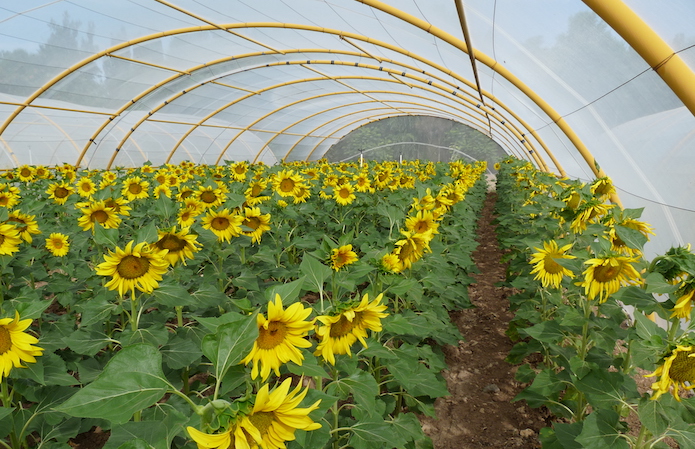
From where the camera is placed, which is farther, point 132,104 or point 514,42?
point 132,104

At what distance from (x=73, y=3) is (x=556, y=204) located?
35.3ft

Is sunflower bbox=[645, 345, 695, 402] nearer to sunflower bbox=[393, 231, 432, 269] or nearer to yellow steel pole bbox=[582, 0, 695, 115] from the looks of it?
sunflower bbox=[393, 231, 432, 269]

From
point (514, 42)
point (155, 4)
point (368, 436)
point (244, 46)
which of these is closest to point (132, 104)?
point (244, 46)

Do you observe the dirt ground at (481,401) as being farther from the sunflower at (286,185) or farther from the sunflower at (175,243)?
the sunflower at (286,185)

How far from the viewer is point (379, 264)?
210 cm

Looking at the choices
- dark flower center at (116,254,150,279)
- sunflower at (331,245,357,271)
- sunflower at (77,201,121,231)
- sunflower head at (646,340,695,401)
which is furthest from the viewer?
sunflower at (77,201,121,231)

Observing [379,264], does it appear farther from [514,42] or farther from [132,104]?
[132,104]

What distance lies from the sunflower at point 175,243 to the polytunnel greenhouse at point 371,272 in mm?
11

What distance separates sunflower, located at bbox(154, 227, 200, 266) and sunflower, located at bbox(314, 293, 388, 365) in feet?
3.28

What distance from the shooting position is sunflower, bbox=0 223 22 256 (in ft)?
7.79

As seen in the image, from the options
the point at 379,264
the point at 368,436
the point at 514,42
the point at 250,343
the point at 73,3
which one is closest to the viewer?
the point at 250,343

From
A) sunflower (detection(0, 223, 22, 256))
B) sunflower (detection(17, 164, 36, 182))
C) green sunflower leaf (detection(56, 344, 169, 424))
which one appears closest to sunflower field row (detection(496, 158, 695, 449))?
green sunflower leaf (detection(56, 344, 169, 424))

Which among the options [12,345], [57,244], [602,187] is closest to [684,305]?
[602,187]

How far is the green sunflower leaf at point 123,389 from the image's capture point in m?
0.84
